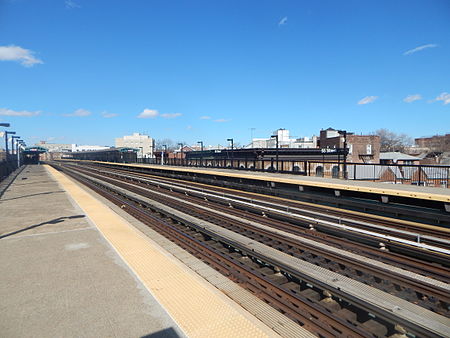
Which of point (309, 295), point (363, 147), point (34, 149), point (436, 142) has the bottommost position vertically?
point (309, 295)

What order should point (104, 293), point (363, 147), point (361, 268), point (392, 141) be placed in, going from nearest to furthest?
point (104, 293), point (361, 268), point (363, 147), point (392, 141)

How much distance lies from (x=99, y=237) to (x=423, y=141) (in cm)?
15388

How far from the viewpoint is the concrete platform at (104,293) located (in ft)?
14.3

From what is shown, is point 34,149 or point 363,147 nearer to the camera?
point 363,147

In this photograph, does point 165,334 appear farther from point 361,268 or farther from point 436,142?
point 436,142

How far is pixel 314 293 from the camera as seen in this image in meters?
5.54

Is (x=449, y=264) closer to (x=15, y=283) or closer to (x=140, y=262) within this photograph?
(x=140, y=262)

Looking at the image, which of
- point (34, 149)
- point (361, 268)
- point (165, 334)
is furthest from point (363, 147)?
point (34, 149)

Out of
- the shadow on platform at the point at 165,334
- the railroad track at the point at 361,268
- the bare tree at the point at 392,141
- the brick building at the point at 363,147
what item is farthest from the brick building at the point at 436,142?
the shadow on platform at the point at 165,334

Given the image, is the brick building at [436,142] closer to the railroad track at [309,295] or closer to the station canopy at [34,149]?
the railroad track at [309,295]

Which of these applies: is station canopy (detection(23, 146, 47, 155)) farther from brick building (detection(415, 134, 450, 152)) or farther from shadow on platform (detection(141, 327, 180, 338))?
brick building (detection(415, 134, 450, 152))

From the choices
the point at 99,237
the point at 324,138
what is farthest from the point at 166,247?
the point at 324,138

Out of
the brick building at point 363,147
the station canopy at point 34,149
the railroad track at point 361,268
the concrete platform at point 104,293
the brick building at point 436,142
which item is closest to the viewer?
the concrete platform at point 104,293

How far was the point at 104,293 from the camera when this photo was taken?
5410 mm
